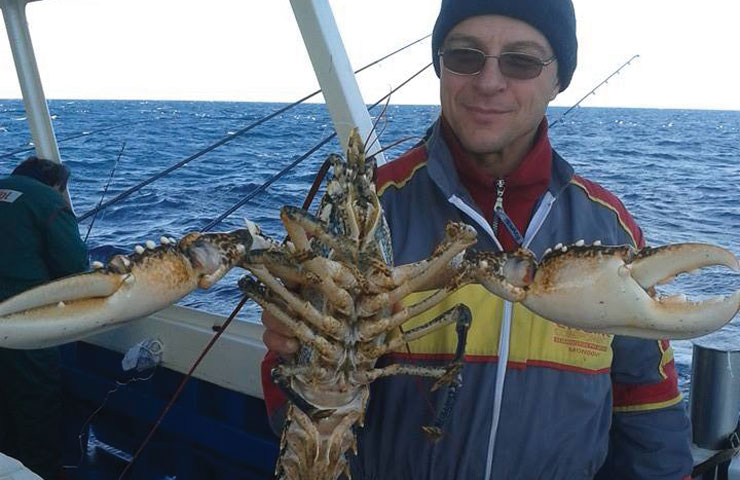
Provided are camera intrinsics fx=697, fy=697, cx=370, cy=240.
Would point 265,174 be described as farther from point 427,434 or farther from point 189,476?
point 427,434

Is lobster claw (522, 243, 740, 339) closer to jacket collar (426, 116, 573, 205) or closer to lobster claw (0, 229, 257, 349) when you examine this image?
jacket collar (426, 116, 573, 205)

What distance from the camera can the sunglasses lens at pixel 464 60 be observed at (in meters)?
2.12

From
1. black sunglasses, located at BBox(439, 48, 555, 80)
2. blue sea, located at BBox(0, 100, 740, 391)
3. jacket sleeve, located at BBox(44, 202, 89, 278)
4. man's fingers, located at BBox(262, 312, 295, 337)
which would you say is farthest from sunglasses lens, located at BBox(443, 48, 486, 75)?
Result: jacket sleeve, located at BBox(44, 202, 89, 278)

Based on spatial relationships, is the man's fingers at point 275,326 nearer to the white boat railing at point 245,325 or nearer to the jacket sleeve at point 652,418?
the jacket sleeve at point 652,418

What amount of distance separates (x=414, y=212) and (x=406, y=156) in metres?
0.25

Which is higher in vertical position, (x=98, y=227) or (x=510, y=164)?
(x=510, y=164)

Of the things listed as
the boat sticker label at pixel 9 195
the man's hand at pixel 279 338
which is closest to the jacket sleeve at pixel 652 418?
the man's hand at pixel 279 338

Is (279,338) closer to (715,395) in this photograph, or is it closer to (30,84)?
(715,395)

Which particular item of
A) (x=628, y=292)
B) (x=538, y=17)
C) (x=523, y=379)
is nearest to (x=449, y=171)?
(x=538, y=17)

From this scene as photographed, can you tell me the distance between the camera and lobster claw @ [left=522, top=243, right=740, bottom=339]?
4.88 ft

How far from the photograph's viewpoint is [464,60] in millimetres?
2139

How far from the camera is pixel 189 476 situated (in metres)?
3.98

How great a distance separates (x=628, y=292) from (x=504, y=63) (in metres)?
0.88

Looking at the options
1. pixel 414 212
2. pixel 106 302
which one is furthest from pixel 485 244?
pixel 106 302
